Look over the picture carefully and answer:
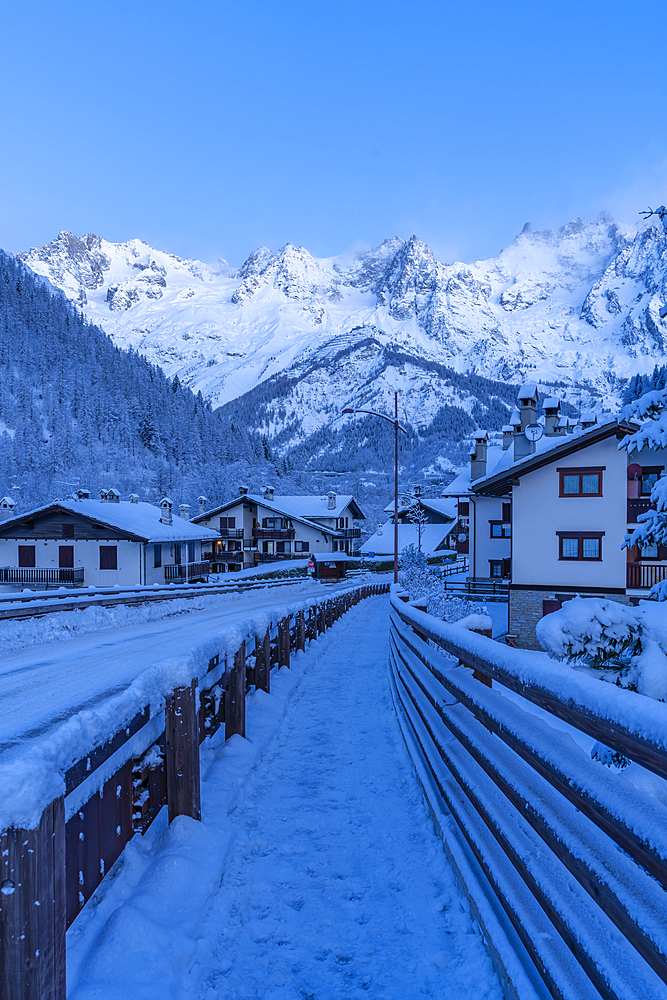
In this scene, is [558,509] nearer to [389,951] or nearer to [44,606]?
[44,606]

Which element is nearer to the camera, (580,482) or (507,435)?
(580,482)

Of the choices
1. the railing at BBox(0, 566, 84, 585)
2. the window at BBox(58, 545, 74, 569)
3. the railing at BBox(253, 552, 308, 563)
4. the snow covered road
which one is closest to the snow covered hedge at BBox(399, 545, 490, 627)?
the snow covered road

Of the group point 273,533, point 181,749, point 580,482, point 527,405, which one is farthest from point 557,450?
point 273,533

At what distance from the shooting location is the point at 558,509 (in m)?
27.0

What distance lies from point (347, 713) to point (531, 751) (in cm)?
572

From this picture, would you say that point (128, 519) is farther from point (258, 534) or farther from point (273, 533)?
point (273, 533)

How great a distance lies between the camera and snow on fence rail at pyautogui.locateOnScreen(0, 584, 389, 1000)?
1.79 meters

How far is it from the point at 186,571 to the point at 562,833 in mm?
48780

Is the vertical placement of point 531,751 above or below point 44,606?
above

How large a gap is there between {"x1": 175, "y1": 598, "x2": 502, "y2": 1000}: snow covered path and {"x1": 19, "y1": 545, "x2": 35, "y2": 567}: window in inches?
1626

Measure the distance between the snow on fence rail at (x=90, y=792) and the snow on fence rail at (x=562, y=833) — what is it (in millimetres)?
1847

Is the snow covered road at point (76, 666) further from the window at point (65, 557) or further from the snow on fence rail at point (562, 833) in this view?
the window at point (65, 557)

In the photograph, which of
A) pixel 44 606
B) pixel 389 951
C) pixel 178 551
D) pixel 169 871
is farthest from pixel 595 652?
pixel 178 551

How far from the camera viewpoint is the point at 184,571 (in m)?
48.5
